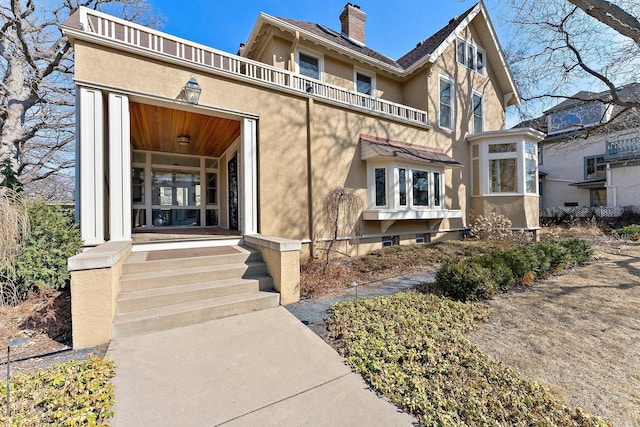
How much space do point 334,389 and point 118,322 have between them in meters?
2.87

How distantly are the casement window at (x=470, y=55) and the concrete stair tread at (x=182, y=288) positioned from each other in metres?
13.0

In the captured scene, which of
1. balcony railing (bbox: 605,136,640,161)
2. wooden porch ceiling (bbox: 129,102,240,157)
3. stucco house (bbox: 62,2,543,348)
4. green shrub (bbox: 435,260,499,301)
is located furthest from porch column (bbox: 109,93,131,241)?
balcony railing (bbox: 605,136,640,161)

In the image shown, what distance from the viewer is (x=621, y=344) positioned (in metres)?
3.21

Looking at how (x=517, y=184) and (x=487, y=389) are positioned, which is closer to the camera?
(x=487, y=389)

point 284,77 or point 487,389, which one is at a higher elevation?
point 284,77

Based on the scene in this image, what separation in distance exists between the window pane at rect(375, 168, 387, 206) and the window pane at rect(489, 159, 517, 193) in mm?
5820

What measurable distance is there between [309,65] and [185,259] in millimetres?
7897

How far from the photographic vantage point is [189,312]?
148 inches

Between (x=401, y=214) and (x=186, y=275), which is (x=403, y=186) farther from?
(x=186, y=275)

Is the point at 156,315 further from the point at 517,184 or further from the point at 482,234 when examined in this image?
the point at 517,184

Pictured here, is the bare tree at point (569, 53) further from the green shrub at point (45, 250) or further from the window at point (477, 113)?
the green shrub at point (45, 250)

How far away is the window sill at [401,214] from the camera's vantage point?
27.2ft

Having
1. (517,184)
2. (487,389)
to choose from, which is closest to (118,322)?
(487,389)

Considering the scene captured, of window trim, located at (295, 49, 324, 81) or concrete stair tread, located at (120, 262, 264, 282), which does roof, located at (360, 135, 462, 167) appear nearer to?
window trim, located at (295, 49, 324, 81)
